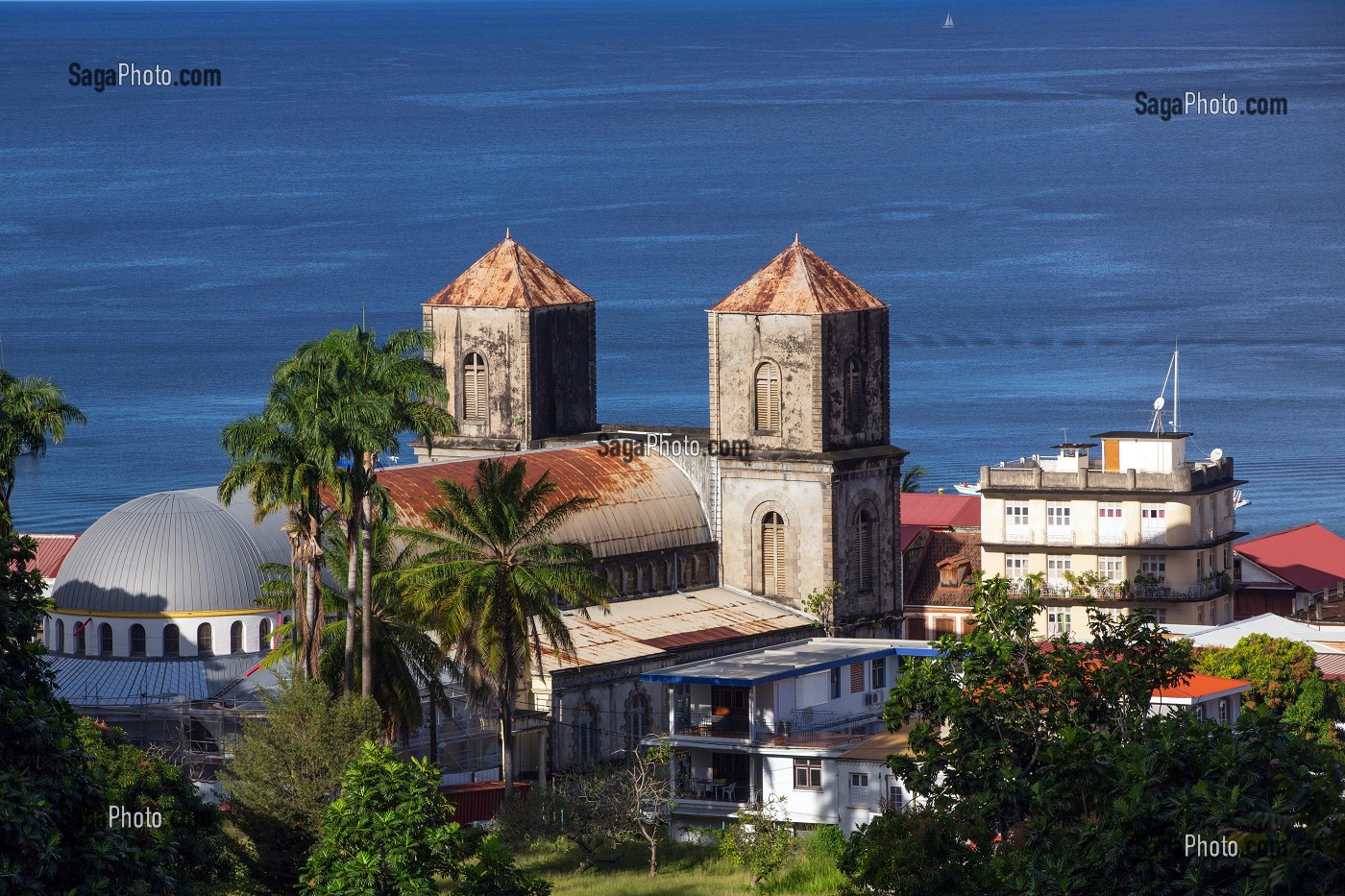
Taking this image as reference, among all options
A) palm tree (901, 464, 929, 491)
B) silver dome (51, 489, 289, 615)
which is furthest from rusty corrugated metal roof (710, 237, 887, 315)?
palm tree (901, 464, 929, 491)

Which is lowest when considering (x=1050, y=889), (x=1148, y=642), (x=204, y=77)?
(x=1050, y=889)

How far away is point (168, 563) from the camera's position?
81.8 metres

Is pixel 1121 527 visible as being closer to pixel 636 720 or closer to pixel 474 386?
pixel 474 386

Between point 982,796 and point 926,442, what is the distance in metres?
124

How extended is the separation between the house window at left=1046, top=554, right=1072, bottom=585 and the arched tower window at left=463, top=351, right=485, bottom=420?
24.8m

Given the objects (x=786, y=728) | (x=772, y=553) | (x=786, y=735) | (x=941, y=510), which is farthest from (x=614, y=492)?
(x=941, y=510)

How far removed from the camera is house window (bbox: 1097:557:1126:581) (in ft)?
350

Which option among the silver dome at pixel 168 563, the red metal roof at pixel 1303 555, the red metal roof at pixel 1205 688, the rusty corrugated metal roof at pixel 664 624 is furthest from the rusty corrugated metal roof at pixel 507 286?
the red metal roof at pixel 1303 555

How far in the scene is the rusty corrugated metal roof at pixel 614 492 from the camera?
86.3 meters

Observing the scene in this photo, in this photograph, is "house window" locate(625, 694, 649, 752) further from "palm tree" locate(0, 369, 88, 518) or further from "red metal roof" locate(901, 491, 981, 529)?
"red metal roof" locate(901, 491, 981, 529)

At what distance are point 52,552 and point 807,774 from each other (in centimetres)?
4100

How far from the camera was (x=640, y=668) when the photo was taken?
8281 cm

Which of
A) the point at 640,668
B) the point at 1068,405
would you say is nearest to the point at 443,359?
the point at 640,668

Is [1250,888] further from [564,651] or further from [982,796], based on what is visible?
[564,651]
